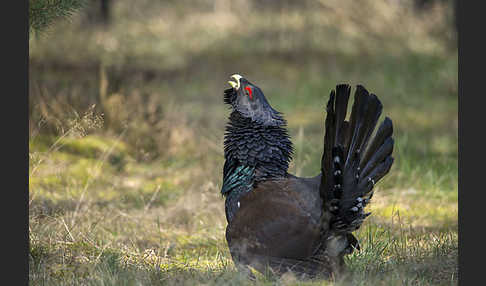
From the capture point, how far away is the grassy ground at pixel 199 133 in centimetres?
401

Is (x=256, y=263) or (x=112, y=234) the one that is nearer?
(x=256, y=263)

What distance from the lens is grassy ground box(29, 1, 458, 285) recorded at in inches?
158

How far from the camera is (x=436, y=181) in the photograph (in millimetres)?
6238

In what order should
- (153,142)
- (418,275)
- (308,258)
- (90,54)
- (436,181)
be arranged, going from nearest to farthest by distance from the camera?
(308,258) → (418,275) → (436,181) → (153,142) → (90,54)

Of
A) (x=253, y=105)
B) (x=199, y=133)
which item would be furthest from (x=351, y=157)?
(x=199, y=133)

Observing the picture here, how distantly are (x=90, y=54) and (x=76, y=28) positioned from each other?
159 cm

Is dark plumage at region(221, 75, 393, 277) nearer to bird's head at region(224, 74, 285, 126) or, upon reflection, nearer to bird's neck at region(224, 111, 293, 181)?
bird's neck at region(224, 111, 293, 181)

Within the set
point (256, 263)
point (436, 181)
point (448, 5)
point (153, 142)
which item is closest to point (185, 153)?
point (153, 142)

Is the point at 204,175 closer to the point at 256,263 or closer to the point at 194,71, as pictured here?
the point at 256,263

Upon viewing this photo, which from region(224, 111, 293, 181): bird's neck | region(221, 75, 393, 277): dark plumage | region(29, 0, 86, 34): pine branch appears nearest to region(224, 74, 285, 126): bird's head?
region(224, 111, 293, 181): bird's neck

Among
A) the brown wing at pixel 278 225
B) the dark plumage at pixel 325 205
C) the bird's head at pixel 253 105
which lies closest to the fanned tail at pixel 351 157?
the dark plumage at pixel 325 205

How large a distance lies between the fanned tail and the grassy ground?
0.39 metres

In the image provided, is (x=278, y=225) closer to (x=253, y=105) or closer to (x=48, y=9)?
(x=253, y=105)

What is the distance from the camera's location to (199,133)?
→ 829 cm
